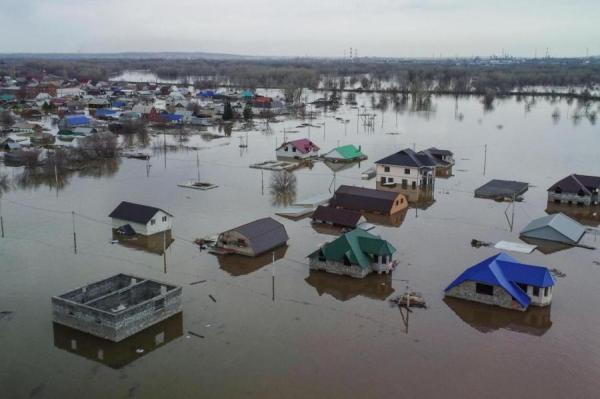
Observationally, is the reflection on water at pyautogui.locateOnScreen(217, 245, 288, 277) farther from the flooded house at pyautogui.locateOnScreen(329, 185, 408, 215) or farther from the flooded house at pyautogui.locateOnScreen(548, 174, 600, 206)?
the flooded house at pyautogui.locateOnScreen(548, 174, 600, 206)

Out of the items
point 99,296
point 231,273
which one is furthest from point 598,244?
point 99,296

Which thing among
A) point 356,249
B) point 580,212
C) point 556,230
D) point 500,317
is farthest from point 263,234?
point 580,212

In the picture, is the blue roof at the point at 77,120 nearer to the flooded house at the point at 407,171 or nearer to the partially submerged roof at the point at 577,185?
the flooded house at the point at 407,171

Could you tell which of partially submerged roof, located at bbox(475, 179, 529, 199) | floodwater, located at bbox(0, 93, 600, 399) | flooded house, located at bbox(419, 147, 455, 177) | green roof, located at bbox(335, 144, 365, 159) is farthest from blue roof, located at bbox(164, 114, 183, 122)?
partially submerged roof, located at bbox(475, 179, 529, 199)

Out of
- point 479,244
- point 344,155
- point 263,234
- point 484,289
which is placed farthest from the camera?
point 344,155

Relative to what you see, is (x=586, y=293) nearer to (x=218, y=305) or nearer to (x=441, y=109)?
(x=218, y=305)

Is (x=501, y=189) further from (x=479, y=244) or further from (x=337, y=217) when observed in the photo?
(x=337, y=217)
